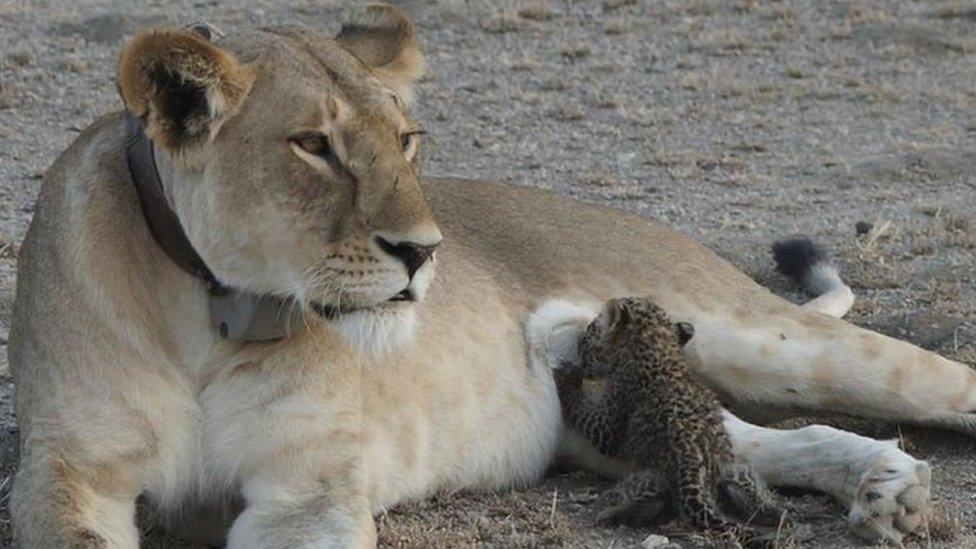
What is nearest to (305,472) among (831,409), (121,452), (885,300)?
(121,452)

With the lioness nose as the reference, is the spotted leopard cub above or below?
below

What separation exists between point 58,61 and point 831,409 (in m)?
5.38

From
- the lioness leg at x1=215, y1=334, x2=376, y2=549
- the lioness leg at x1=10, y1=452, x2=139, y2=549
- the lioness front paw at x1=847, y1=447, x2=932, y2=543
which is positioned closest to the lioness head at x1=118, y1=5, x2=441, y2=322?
the lioness leg at x1=215, y1=334, x2=376, y2=549

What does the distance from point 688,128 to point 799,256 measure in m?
2.88

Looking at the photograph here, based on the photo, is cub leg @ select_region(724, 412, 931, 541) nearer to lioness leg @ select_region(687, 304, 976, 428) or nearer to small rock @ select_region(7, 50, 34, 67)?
lioness leg @ select_region(687, 304, 976, 428)

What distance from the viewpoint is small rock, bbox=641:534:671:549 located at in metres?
3.77

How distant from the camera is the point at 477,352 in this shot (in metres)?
4.43

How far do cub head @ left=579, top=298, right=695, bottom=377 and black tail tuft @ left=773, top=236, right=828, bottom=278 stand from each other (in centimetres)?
125

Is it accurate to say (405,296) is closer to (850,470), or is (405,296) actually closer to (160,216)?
(160,216)

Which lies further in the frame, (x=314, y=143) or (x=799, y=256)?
(x=799, y=256)

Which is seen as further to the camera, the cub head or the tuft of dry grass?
the tuft of dry grass

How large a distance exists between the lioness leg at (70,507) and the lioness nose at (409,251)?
26.5 inches

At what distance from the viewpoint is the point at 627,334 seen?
425 cm

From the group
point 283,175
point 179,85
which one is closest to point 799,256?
point 283,175
